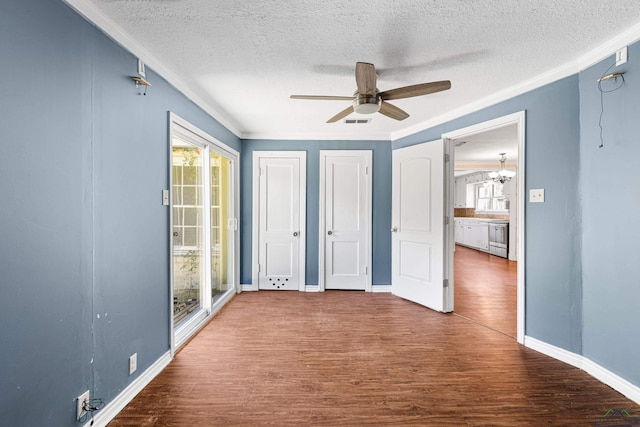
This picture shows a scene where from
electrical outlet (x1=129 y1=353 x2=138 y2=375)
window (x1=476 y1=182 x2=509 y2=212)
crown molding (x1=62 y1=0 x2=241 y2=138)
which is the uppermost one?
crown molding (x1=62 y1=0 x2=241 y2=138)

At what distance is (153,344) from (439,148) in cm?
350

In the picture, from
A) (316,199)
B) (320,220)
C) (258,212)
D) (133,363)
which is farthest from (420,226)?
(133,363)

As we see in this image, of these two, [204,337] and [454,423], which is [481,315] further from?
[204,337]

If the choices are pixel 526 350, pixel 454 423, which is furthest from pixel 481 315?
pixel 454 423

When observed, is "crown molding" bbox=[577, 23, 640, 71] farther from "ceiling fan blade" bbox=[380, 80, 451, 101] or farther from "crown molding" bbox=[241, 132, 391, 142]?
"crown molding" bbox=[241, 132, 391, 142]

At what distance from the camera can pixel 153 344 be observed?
196 cm

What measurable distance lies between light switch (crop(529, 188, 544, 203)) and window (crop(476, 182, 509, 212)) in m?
5.83

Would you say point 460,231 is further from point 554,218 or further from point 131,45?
point 131,45

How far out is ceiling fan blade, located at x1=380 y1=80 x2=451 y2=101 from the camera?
176cm

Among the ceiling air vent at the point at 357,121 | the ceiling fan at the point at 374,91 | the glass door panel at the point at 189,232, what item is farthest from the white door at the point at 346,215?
the ceiling fan at the point at 374,91

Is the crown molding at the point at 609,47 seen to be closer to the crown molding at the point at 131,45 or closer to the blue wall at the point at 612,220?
the blue wall at the point at 612,220

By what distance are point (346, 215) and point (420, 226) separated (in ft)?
3.52

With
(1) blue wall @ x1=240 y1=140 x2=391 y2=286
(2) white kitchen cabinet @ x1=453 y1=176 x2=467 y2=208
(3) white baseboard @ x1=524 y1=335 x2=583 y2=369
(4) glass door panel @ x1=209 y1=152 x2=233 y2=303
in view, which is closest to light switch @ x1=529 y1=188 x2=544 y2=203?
(3) white baseboard @ x1=524 y1=335 x2=583 y2=369

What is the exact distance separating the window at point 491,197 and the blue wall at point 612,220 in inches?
237
